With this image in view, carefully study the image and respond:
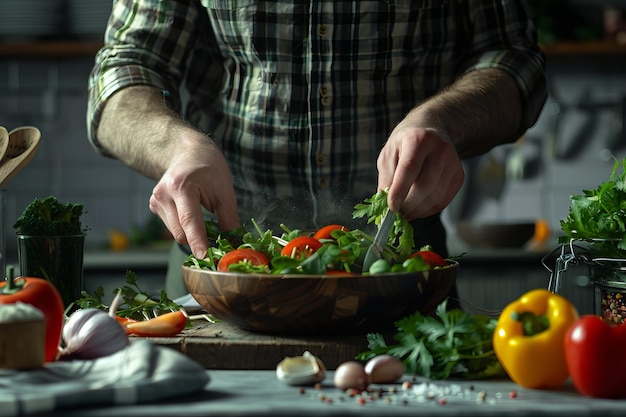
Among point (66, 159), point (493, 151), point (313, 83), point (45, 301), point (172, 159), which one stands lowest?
point (66, 159)

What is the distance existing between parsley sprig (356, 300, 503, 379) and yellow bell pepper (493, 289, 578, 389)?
0.03 metres

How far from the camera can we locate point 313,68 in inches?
68.4

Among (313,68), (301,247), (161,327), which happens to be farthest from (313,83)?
(161,327)

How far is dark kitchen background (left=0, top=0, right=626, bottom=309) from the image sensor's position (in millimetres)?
3535

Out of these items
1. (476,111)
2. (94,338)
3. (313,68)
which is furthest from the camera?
(313,68)

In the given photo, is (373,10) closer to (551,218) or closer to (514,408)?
(514,408)

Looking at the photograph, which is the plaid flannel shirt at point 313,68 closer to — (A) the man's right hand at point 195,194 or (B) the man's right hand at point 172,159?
(B) the man's right hand at point 172,159

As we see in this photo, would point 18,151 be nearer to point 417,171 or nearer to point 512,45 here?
point 417,171

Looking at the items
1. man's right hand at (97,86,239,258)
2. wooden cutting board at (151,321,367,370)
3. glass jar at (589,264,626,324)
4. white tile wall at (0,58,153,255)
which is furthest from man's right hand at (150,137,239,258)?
white tile wall at (0,58,153,255)

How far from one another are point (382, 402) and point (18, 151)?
0.79m

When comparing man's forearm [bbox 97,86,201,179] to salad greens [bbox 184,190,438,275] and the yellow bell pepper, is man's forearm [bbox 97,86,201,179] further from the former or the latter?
the yellow bell pepper

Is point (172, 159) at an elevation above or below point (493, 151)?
above

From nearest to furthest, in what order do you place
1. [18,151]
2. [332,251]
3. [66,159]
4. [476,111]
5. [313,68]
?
[332,251] < [18,151] < [476,111] < [313,68] < [66,159]

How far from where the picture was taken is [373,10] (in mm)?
1724
